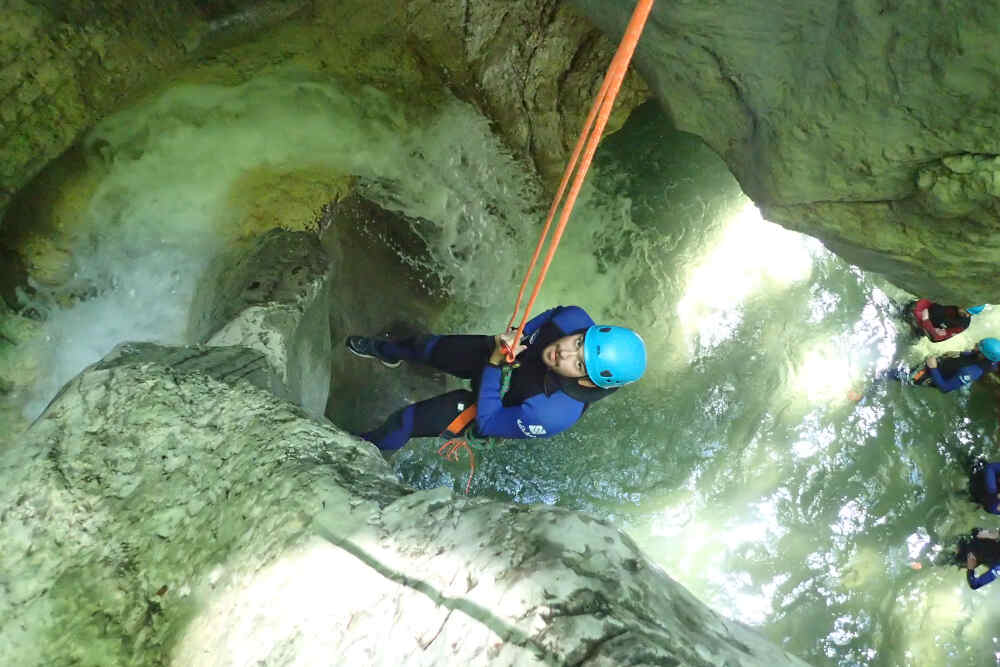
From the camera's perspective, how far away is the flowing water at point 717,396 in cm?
429

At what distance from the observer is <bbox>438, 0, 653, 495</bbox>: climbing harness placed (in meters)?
1.74

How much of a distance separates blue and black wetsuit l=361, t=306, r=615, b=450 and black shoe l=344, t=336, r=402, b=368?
1.43ft

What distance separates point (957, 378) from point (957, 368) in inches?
3.3

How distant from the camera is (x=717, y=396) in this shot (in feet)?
16.2

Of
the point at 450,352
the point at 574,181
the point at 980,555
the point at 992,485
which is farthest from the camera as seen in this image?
the point at 992,485

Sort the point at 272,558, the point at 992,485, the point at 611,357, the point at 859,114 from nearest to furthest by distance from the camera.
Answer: the point at 272,558, the point at 859,114, the point at 611,357, the point at 992,485

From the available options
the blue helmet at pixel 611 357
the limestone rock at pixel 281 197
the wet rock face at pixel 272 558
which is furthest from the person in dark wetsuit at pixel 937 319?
the limestone rock at pixel 281 197

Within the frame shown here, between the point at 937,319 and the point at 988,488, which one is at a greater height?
the point at 937,319

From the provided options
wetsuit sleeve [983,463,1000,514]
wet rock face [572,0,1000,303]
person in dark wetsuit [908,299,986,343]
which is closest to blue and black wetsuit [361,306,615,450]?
wet rock face [572,0,1000,303]

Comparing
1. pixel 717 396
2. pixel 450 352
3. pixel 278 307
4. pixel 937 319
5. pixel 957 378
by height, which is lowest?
pixel 717 396

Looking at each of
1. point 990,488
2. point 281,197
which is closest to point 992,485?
point 990,488

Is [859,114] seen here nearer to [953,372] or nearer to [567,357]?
[567,357]

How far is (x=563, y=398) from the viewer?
3385mm

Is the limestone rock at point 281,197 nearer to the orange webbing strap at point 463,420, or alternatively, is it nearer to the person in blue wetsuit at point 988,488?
the orange webbing strap at point 463,420
